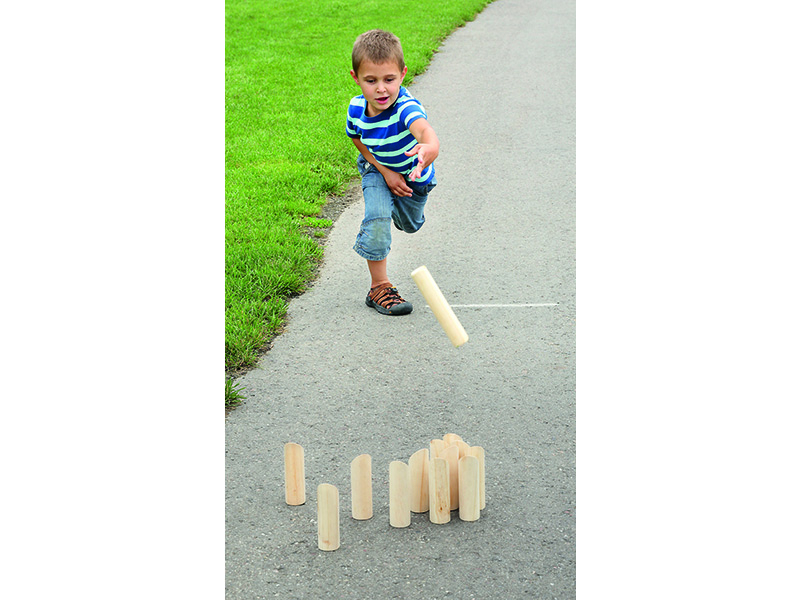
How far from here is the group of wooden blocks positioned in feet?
8.84

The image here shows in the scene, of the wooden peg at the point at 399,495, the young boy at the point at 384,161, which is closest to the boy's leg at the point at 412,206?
the young boy at the point at 384,161

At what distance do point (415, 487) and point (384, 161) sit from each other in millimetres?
2156

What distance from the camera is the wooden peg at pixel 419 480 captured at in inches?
111

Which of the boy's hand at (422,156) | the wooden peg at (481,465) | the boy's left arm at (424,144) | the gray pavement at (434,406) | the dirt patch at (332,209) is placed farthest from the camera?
the dirt patch at (332,209)

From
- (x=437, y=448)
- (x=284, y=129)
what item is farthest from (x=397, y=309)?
(x=284, y=129)

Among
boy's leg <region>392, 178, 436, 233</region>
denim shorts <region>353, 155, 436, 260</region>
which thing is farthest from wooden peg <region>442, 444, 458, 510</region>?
boy's leg <region>392, 178, 436, 233</region>

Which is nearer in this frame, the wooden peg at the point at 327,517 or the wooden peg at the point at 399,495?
the wooden peg at the point at 327,517

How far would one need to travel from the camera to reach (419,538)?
2.75 m

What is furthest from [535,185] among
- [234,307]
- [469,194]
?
[234,307]

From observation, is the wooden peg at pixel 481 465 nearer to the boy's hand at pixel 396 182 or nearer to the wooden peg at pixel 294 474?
the wooden peg at pixel 294 474

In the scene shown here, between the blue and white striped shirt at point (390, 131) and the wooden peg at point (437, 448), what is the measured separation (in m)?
1.87

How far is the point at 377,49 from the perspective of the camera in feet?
13.4

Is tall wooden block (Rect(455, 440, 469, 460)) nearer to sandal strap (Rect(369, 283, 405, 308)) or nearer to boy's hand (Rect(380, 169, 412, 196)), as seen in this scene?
sandal strap (Rect(369, 283, 405, 308))

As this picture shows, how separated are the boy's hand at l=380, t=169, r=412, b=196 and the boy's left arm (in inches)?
11.2
